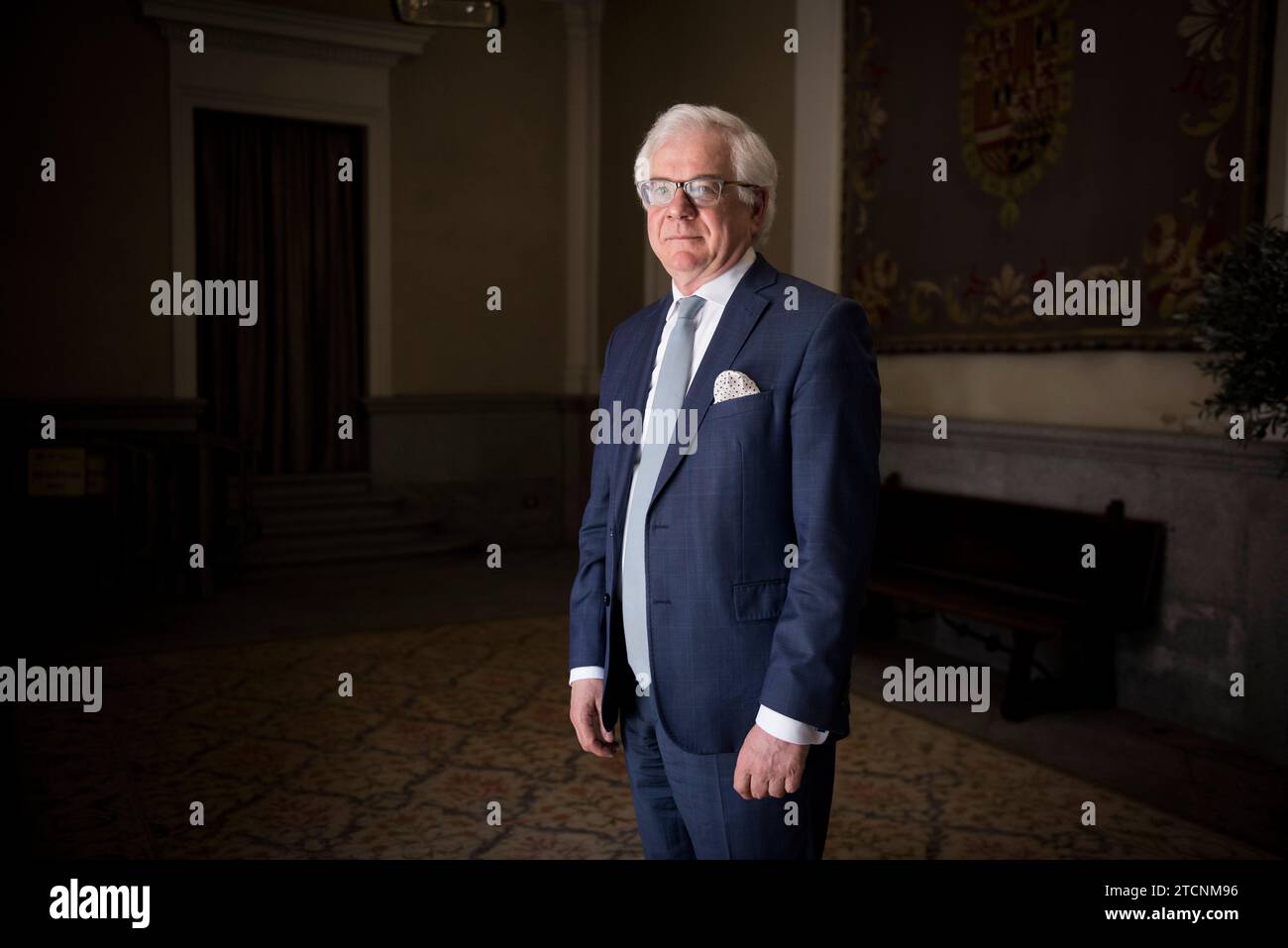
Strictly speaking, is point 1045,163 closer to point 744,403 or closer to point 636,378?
point 636,378

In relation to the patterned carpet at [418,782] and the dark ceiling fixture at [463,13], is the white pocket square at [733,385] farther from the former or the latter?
the dark ceiling fixture at [463,13]

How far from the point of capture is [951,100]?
5.95 metres

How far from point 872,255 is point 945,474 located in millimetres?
1332

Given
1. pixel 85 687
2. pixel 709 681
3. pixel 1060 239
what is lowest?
pixel 85 687

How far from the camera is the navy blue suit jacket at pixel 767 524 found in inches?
68.0

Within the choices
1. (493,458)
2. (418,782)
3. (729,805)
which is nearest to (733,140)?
(729,805)

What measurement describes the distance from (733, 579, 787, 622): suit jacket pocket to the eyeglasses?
0.59 metres

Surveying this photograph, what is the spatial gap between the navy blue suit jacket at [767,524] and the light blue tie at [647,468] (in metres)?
0.05

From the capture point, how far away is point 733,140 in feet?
6.06

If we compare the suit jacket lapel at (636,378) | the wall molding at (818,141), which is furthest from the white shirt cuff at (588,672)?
the wall molding at (818,141)

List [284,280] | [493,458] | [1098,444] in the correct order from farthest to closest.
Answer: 1. [493,458]
2. [284,280]
3. [1098,444]

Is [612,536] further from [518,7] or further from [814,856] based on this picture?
[518,7]

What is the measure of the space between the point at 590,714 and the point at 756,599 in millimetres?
400
